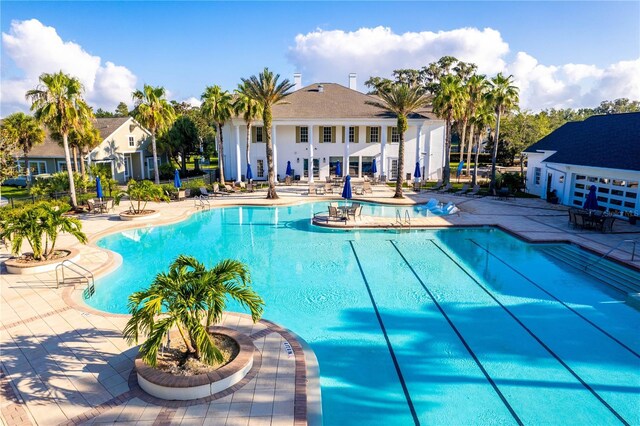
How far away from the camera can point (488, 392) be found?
8.26 metres

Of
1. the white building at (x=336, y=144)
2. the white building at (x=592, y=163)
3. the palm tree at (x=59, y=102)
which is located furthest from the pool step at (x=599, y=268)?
the palm tree at (x=59, y=102)

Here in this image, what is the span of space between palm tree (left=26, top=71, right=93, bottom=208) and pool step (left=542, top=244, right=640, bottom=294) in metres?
25.1

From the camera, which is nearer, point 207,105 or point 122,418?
point 122,418

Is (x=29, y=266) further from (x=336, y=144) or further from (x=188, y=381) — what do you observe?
(x=336, y=144)

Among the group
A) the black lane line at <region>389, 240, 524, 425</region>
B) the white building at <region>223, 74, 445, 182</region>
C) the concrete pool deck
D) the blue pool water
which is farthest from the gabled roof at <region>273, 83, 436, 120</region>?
the concrete pool deck

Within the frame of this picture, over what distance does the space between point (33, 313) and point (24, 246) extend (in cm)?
795

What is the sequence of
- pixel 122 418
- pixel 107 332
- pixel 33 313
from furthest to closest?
pixel 33 313
pixel 107 332
pixel 122 418

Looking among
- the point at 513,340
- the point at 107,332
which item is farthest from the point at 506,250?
the point at 107,332

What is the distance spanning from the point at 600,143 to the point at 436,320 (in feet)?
69.5

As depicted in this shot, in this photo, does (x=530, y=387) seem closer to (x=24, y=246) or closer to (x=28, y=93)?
(x=24, y=246)

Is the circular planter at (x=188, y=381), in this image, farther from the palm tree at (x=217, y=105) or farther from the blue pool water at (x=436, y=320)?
the palm tree at (x=217, y=105)

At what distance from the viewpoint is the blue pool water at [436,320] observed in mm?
7965

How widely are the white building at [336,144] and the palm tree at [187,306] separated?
99.3ft

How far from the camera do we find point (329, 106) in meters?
39.3
